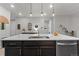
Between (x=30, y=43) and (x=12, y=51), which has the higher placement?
(x=30, y=43)

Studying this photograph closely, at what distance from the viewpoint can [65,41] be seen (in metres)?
3.54

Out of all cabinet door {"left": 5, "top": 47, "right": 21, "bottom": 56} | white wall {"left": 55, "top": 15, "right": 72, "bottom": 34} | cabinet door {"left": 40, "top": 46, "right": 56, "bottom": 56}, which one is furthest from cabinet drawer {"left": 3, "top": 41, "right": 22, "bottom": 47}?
white wall {"left": 55, "top": 15, "right": 72, "bottom": 34}

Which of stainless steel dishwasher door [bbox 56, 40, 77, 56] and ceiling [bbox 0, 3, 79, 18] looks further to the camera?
ceiling [bbox 0, 3, 79, 18]

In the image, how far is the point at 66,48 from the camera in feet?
12.0

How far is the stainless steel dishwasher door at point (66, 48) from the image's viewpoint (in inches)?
140

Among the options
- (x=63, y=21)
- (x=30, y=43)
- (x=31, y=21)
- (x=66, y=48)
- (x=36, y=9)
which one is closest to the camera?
(x=30, y=43)

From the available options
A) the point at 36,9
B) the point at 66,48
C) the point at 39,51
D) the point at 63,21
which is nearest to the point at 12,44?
the point at 39,51

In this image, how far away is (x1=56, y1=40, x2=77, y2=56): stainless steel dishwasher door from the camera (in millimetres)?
3547

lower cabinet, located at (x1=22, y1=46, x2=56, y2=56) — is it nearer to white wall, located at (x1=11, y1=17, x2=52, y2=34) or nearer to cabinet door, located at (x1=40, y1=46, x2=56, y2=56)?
cabinet door, located at (x1=40, y1=46, x2=56, y2=56)

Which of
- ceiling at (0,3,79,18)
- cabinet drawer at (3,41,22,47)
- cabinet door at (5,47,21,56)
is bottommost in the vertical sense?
cabinet door at (5,47,21,56)

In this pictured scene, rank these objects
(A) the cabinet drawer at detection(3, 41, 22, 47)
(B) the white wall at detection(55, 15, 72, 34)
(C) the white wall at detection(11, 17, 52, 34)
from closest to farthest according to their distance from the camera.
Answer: (A) the cabinet drawer at detection(3, 41, 22, 47) → (C) the white wall at detection(11, 17, 52, 34) → (B) the white wall at detection(55, 15, 72, 34)

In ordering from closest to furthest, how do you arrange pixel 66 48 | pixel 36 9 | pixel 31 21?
pixel 66 48, pixel 31 21, pixel 36 9

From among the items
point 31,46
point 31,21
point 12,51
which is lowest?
point 12,51

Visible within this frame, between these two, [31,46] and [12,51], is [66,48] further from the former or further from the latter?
[12,51]
